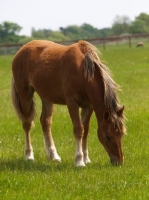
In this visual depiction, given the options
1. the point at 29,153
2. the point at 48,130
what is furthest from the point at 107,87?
the point at 29,153

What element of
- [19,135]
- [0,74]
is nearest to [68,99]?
[19,135]

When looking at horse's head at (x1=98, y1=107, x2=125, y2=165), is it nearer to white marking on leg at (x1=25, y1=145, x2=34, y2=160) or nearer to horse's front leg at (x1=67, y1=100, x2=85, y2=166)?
horse's front leg at (x1=67, y1=100, x2=85, y2=166)

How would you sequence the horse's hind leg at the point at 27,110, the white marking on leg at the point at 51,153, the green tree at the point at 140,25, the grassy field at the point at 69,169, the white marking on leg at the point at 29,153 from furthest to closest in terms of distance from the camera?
1. the green tree at the point at 140,25
2. the horse's hind leg at the point at 27,110
3. the white marking on leg at the point at 29,153
4. the white marking on leg at the point at 51,153
5. the grassy field at the point at 69,169

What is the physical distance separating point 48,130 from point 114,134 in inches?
74.6

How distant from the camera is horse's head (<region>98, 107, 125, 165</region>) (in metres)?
7.45

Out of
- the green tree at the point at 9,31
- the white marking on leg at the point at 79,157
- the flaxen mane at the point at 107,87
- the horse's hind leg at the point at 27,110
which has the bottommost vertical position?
the green tree at the point at 9,31

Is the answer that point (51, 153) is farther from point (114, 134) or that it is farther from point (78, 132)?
point (114, 134)

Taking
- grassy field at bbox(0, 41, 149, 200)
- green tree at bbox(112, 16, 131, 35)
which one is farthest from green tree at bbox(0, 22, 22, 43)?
grassy field at bbox(0, 41, 149, 200)

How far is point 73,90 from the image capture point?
7.81 metres

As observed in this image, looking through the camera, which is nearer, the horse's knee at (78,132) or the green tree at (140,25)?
the horse's knee at (78,132)

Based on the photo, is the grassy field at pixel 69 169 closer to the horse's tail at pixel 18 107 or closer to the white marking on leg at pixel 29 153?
the white marking on leg at pixel 29 153

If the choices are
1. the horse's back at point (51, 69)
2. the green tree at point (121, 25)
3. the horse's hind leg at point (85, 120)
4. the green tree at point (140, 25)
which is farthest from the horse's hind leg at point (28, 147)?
the green tree at point (121, 25)

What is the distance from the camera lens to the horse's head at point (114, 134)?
745 cm

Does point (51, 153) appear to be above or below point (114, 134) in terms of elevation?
below
